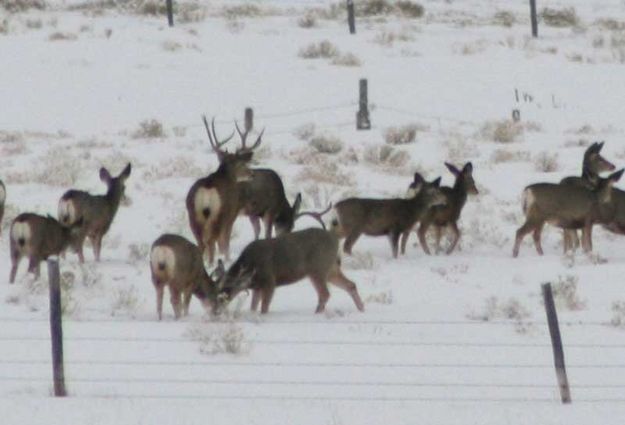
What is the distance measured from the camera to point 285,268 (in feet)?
50.4

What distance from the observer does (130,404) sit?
11.4 m

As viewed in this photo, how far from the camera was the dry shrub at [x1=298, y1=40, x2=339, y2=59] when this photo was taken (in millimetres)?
38750

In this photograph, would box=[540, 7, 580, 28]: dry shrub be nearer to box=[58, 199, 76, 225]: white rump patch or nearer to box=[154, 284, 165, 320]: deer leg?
box=[58, 199, 76, 225]: white rump patch

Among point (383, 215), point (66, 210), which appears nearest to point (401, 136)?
point (383, 215)

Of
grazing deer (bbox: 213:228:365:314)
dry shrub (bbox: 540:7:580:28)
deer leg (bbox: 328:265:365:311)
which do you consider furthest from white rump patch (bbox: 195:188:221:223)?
dry shrub (bbox: 540:7:580:28)

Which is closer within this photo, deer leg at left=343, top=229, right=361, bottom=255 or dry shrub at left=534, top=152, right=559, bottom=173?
deer leg at left=343, top=229, right=361, bottom=255

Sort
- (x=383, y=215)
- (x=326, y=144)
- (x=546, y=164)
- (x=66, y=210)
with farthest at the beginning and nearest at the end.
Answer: (x=326, y=144) → (x=546, y=164) → (x=383, y=215) → (x=66, y=210)

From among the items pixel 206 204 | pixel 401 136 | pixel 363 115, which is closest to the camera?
pixel 206 204

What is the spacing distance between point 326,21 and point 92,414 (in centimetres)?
3512

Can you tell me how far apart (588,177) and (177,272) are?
753 cm

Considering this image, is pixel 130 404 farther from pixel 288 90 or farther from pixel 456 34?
pixel 456 34

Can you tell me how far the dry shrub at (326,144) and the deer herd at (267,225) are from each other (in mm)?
6849

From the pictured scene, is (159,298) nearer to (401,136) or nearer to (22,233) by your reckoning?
(22,233)

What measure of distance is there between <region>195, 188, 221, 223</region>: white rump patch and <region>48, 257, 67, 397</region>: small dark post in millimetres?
6916
